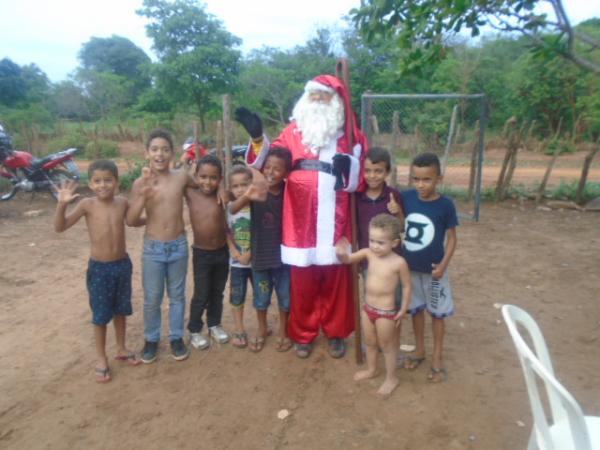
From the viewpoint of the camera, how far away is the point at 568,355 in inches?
131

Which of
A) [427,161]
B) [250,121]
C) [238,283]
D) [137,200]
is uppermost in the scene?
[250,121]

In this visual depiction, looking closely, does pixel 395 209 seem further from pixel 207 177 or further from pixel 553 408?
pixel 553 408

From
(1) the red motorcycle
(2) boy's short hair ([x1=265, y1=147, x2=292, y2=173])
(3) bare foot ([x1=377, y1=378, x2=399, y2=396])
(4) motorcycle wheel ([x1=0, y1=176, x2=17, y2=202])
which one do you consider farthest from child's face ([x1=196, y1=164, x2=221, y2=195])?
(4) motorcycle wheel ([x1=0, y1=176, x2=17, y2=202])

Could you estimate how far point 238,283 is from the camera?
344 centimetres

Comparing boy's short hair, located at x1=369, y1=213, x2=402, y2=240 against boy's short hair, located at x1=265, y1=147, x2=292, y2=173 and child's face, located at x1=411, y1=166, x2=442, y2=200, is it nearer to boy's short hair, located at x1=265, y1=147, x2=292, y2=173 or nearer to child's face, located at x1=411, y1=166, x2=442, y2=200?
child's face, located at x1=411, y1=166, x2=442, y2=200

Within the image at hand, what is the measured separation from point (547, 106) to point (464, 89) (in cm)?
281

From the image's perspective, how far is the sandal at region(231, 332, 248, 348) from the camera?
11.5ft

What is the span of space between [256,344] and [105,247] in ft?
4.07

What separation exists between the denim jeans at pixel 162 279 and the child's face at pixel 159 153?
48 cm

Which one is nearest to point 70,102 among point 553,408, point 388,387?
point 388,387

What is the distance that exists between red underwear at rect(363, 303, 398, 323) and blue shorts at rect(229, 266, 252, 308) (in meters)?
0.99

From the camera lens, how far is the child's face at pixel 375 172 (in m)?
2.91

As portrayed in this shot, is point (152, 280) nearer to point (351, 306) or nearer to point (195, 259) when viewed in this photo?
point (195, 259)

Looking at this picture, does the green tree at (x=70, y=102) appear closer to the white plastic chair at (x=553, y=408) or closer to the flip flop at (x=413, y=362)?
the flip flop at (x=413, y=362)
